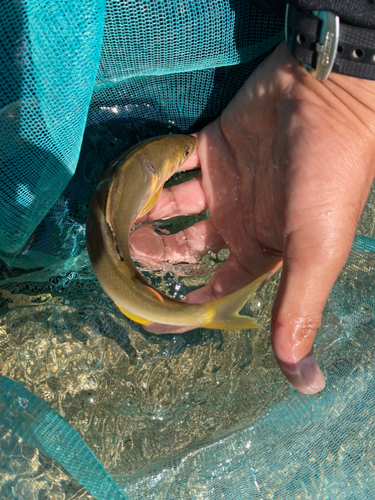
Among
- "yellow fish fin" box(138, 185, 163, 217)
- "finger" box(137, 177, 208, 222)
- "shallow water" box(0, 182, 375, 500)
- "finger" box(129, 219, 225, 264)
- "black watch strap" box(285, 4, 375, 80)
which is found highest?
"black watch strap" box(285, 4, 375, 80)

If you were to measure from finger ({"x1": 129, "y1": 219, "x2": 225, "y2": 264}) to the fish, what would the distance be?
0.52 m

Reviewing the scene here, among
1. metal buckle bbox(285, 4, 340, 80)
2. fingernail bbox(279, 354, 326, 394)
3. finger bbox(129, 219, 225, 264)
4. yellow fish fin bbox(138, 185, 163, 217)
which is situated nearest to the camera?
metal buckle bbox(285, 4, 340, 80)

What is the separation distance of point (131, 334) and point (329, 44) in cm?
190

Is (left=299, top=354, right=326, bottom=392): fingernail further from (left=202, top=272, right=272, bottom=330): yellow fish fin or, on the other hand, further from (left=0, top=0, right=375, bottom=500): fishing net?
(left=0, top=0, right=375, bottom=500): fishing net

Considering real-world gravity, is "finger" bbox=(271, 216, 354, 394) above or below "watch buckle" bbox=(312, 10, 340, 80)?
below

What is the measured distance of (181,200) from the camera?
2590mm

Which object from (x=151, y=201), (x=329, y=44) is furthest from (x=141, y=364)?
(x=329, y=44)

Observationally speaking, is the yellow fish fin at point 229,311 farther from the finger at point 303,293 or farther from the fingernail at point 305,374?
the fingernail at point 305,374

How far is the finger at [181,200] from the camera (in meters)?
2.56

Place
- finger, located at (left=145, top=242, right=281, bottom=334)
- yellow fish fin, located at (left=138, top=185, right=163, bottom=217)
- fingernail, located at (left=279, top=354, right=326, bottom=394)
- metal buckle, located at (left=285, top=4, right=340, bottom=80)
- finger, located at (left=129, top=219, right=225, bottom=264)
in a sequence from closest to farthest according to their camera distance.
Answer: metal buckle, located at (left=285, top=4, right=340, bottom=80)
fingernail, located at (left=279, top=354, right=326, bottom=394)
finger, located at (left=145, top=242, right=281, bottom=334)
yellow fish fin, located at (left=138, top=185, right=163, bottom=217)
finger, located at (left=129, top=219, right=225, bottom=264)

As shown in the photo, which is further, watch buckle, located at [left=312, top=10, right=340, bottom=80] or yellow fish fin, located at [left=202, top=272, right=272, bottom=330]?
yellow fish fin, located at [left=202, top=272, right=272, bottom=330]

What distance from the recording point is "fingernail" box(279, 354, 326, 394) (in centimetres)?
170

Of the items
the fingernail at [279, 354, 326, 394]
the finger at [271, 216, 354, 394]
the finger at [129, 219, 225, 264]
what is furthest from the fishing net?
the finger at [271, 216, 354, 394]

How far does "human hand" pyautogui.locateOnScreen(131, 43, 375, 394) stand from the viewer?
165 cm
